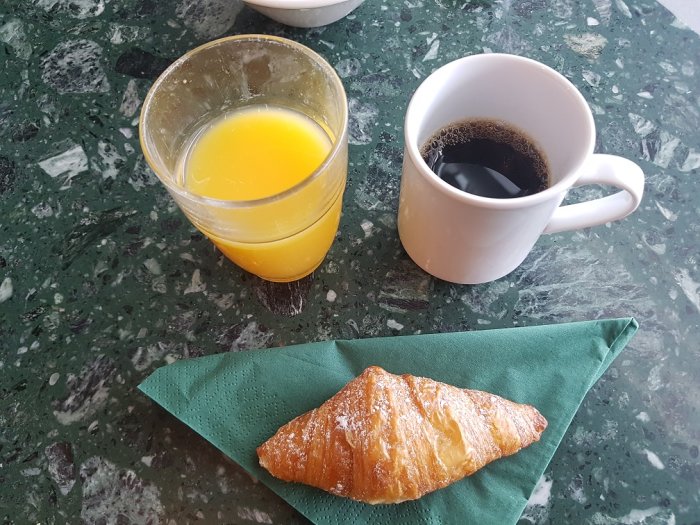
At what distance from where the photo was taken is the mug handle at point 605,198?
64 cm

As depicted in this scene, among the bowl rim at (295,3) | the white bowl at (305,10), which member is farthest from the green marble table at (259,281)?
the bowl rim at (295,3)

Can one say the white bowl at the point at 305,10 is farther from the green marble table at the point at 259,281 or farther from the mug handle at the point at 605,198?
the mug handle at the point at 605,198

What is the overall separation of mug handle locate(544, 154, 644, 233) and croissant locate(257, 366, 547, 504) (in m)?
0.23

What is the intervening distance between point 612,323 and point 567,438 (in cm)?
16

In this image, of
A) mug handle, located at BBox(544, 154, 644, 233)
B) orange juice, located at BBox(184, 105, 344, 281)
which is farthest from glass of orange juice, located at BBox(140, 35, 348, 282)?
mug handle, located at BBox(544, 154, 644, 233)

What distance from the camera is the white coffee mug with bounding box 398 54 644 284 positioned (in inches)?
25.2

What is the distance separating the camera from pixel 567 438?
0.77 m

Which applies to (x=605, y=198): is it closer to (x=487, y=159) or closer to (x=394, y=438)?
(x=487, y=159)

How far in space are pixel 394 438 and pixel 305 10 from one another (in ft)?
2.04

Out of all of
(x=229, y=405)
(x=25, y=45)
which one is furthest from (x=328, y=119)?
(x=25, y=45)

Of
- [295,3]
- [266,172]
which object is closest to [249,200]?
[266,172]

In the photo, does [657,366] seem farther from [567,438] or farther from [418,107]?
[418,107]

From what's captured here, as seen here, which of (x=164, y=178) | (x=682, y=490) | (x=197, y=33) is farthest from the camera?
(x=197, y=33)

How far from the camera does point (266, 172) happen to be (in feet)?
2.45
